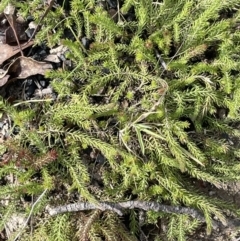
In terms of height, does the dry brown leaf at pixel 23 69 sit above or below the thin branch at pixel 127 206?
above

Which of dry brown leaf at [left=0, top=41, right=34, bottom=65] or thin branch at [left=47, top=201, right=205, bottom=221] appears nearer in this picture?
thin branch at [left=47, top=201, right=205, bottom=221]

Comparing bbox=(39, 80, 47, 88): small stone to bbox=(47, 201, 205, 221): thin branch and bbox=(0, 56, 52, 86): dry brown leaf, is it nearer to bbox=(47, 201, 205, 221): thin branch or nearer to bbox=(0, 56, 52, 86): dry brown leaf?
bbox=(0, 56, 52, 86): dry brown leaf

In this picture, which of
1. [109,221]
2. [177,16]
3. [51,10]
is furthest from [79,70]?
[109,221]

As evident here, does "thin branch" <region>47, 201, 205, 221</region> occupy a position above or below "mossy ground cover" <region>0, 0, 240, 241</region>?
below

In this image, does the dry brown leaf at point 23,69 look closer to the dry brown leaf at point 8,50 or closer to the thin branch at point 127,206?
the dry brown leaf at point 8,50

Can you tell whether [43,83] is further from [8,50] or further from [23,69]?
[8,50]

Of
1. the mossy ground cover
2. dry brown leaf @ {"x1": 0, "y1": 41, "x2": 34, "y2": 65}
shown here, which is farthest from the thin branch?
dry brown leaf @ {"x1": 0, "y1": 41, "x2": 34, "y2": 65}

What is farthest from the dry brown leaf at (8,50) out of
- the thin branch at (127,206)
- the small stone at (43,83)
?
the thin branch at (127,206)

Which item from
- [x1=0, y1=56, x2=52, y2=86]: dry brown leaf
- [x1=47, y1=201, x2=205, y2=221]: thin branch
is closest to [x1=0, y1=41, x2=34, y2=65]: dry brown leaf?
[x1=0, y1=56, x2=52, y2=86]: dry brown leaf

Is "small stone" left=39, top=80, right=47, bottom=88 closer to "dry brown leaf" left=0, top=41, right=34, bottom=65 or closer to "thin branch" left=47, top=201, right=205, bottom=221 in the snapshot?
"dry brown leaf" left=0, top=41, right=34, bottom=65

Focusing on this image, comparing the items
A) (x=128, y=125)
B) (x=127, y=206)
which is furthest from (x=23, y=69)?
(x=127, y=206)

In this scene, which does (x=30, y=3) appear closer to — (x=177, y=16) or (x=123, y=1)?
(x=123, y=1)
